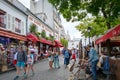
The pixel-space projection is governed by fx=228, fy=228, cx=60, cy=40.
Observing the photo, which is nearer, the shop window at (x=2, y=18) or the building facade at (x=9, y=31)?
the building facade at (x=9, y=31)

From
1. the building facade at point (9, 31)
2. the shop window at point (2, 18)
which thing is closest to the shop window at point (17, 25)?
the building facade at point (9, 31)

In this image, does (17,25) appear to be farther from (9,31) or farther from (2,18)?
(2,18)

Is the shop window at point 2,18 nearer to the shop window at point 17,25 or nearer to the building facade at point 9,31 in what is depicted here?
the building facade at point 9,31

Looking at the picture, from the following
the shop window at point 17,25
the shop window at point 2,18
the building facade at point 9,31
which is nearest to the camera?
the building facade at point 9,31

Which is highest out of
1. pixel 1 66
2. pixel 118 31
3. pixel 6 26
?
pixel 6 26

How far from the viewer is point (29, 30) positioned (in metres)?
30.0

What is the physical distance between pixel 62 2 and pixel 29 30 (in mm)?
18180

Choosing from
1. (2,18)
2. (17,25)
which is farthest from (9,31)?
(17,25)

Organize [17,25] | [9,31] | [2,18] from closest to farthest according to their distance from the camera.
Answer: [2,18] → [9,31] → [17,25]

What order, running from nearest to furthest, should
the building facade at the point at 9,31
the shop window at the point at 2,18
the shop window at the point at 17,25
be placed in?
1. the building facade at the point at 9,31
2. the shop window at the point at 2,18
3. the shop window at the point at 17,25

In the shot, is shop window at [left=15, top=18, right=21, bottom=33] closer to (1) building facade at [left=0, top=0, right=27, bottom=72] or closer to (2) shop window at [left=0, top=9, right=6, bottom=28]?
(1) building facade at [left=0, top=0, right=27, bottom=72]


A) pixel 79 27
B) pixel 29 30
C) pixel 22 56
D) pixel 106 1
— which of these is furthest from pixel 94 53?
pixel 79 27

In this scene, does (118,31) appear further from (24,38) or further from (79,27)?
(79,27)

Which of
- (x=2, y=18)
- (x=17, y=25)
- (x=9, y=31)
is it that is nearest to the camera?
(x=2, y=18)
